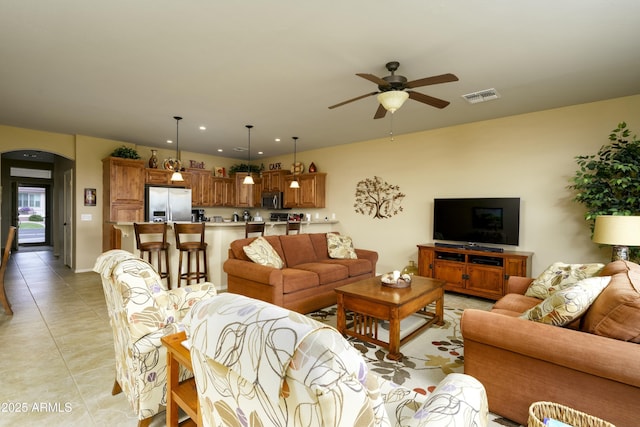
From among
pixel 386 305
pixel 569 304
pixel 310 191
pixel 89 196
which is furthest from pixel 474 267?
pixel 89 196

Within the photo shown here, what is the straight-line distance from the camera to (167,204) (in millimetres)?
6777

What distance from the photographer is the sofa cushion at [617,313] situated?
59.6 inches

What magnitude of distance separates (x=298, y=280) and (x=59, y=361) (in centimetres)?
225

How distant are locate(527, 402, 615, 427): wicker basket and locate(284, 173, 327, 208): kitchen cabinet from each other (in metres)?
5.72

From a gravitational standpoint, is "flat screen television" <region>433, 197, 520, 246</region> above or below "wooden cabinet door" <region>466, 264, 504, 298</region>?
above

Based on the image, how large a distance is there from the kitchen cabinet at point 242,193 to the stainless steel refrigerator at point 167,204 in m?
1.30

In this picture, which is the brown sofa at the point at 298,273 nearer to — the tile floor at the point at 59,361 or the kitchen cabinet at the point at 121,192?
the tile floor at the point at 59,361

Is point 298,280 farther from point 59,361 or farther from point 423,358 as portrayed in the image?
point 59,361

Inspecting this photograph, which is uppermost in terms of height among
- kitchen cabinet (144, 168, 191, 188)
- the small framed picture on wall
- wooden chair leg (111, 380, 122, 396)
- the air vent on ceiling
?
the air vent on ceiling

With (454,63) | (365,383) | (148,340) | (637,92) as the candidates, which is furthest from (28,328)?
(637,92)

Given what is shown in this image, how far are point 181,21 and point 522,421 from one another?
3622mm

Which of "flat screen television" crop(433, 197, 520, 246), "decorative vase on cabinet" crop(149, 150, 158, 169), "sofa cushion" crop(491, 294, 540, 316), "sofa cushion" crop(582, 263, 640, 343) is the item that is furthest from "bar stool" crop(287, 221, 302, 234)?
"sofa cushion" crop(582, 263, 640, 343)

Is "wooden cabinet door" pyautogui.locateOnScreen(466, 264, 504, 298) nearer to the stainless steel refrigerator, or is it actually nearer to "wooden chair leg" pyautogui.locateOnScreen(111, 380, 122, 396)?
"wooden chair leg" pyautogui.locateOnScreen(111, 380, 122, 396)

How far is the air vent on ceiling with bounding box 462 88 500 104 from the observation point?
3660 millimetres
